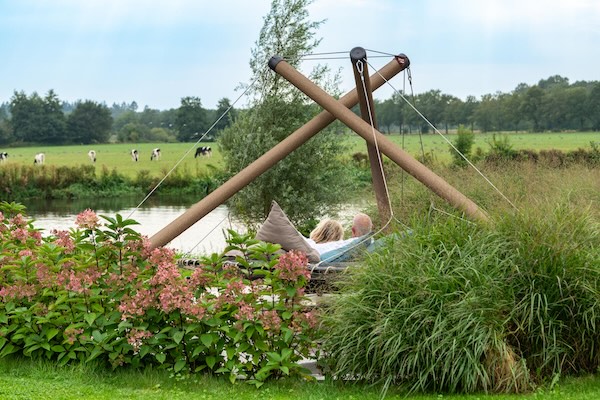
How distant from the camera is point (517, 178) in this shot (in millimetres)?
10141

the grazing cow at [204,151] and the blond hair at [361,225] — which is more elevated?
the grazing cow at [204,151]

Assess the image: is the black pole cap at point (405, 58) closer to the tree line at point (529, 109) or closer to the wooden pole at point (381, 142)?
the wooden pole at point (381, 142)

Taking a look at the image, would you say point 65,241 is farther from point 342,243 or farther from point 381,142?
point 381,142

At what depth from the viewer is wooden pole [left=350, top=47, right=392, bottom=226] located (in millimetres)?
7078

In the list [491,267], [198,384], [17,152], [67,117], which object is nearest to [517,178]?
[491,267]

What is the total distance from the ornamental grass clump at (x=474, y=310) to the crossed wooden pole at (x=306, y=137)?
164 centimetres

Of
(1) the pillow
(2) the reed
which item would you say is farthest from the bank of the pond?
(2) the reed

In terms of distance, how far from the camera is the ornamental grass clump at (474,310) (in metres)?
4.68

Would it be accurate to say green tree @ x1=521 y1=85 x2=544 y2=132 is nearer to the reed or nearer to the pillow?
the pillow

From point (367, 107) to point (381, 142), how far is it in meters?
0.39

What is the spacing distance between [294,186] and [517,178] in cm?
389

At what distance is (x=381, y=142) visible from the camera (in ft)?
23.5

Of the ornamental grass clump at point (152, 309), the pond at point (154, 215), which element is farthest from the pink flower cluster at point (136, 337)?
the pond at point (154, 215)

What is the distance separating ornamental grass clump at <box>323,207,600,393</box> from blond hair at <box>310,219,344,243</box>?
7.16 ft
